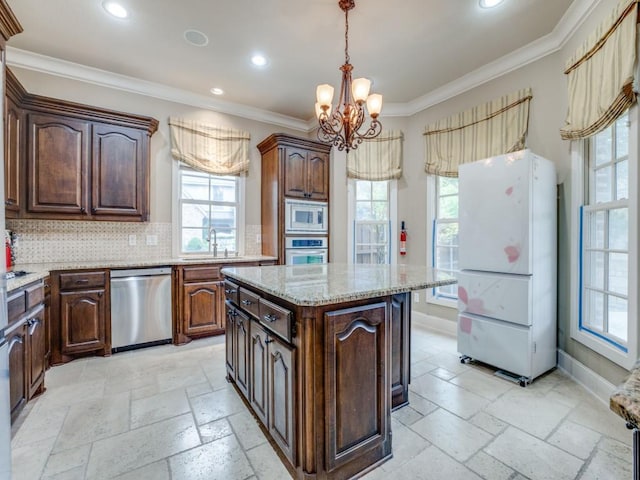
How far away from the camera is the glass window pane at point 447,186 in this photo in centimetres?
381

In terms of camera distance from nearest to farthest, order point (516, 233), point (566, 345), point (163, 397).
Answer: point (163, 397) < point (516, 233) < point (566, 345)

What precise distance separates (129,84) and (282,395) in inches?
152

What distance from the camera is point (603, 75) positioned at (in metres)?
2.12

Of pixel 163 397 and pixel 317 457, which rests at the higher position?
pixel 317 457

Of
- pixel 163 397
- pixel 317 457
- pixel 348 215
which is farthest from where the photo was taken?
pixel 348 215

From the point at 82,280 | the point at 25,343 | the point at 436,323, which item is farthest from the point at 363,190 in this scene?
the point at 25,343

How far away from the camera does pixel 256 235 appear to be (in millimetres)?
4484

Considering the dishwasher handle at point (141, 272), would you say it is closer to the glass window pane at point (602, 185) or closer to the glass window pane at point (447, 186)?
the glass window pane at point (447, 186)

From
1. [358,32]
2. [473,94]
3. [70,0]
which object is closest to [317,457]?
[358,32]

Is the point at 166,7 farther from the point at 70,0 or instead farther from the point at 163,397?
the point at 163,397

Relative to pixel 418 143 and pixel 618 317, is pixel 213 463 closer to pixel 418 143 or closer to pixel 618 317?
pixel 618 317

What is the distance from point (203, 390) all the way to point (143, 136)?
2767mm

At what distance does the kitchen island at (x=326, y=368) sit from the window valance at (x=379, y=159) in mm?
2608

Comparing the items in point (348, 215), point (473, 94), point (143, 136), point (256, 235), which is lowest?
point (256, 235)
